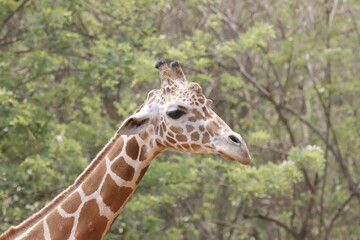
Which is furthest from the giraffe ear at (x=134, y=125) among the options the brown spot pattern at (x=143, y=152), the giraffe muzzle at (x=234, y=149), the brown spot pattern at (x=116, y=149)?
the giraffe muzzle at (x=234, y=149)

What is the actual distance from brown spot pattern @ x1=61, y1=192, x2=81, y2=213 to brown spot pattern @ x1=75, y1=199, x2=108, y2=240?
59mm

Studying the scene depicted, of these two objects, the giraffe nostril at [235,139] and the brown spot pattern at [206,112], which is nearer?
the giraffe nostril at [235,139]

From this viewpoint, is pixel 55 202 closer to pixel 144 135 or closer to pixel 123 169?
pixel 123 169

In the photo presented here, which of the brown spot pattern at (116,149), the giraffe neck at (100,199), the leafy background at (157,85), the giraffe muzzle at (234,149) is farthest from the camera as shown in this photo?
the leafy background at (157,85)

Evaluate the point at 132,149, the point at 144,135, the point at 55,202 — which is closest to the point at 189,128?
the point at 144,135

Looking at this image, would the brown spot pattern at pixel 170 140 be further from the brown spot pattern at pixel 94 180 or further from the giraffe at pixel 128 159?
the brown spot pattern at pixel 94 180

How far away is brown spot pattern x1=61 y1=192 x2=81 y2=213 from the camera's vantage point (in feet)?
16.2

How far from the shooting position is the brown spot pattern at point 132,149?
495cm

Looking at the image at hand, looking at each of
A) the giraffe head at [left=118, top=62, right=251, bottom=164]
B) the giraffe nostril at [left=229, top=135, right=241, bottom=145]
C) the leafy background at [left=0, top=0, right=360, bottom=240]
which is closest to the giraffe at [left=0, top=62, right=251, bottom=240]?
the giraffe head at [left=118, top=62, right=251, bottom=164]

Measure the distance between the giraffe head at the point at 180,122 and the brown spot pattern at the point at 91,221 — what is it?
628 mm

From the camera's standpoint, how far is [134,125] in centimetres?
479

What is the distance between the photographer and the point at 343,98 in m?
16.9

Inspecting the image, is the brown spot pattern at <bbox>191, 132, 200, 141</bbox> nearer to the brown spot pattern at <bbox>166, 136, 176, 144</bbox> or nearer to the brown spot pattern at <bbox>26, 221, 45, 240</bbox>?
the brown spot pattern at <bbox>166, 136, 176, 144</bbox>

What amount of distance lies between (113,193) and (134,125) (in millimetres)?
532
